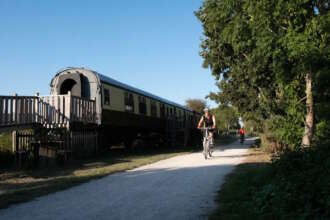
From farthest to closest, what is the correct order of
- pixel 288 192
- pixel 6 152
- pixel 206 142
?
1. pixel 6 152
2. pixel 206 142
3. pixel 288 192

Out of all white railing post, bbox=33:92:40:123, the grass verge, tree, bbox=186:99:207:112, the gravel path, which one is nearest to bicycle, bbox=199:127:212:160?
the gravel path

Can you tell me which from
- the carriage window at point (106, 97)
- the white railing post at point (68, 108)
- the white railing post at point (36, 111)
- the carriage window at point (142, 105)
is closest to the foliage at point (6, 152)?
the white railing post at point (36, 111)

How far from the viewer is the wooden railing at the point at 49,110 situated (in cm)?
1264

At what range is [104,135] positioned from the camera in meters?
18.7

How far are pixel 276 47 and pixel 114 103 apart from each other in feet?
28.4

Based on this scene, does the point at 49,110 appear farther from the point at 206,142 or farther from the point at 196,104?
the point at 196,104

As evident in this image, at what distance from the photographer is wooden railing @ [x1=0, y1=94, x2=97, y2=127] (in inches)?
498

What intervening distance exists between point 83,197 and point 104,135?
12655mm

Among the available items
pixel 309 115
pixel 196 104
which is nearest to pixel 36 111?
pixel 309 115

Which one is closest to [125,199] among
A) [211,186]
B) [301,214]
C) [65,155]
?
[211,186]

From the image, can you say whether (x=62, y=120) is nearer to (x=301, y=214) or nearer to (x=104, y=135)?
(x=104, y=135)

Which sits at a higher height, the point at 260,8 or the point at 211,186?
the point at 260,8

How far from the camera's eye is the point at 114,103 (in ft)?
59.1

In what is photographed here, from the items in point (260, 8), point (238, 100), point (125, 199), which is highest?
point (260, 8)
